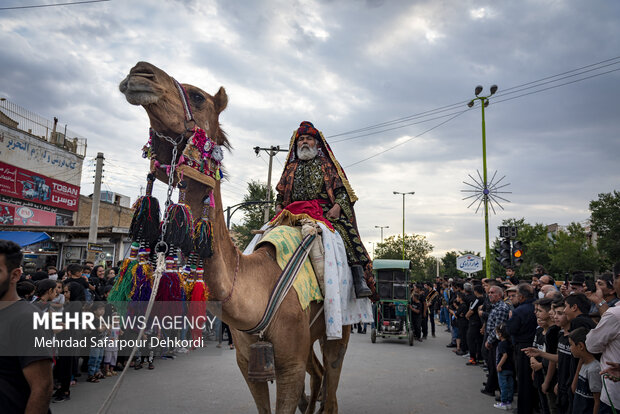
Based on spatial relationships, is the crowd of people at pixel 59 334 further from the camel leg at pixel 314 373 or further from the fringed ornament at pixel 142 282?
the camel leg at pixel 314 373

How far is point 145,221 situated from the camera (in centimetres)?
254

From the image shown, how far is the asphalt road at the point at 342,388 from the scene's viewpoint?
6.66 m

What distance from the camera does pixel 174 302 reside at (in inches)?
104

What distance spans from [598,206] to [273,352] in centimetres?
5081

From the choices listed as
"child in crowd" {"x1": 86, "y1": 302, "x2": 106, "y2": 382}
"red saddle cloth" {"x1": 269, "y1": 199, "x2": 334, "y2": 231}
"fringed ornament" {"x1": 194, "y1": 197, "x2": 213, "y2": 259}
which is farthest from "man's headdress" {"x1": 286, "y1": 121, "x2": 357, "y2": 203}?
"child in crowd" {"x1": 86, "y1": 302, "x2": 106, "y2": 382}

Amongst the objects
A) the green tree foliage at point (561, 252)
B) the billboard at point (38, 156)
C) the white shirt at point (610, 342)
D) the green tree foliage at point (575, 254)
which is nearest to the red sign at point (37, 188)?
the billboard at point (38, 156)

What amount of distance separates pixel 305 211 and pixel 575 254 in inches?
1987

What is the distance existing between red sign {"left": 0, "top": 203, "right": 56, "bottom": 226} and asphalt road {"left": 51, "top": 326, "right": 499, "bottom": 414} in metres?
21.8

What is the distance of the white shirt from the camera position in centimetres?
346

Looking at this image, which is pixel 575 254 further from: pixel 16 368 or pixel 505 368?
pixel 16 368

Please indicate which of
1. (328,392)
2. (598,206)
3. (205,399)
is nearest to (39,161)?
(205,399)

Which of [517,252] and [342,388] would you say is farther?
[517,252]

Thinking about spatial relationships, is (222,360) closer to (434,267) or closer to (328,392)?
(328,392)

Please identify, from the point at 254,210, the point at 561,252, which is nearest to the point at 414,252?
the point at 561,252
